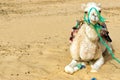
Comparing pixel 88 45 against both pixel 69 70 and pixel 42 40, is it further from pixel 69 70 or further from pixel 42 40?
pixel 42 40

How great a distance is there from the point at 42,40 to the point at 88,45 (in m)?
3.14

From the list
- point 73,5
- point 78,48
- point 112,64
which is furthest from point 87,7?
point 73,5

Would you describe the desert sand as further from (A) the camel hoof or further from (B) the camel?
(B) the camel

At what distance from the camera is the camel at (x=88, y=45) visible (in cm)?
629

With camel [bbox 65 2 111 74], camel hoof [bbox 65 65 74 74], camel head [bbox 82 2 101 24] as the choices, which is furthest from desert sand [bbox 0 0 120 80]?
camel head [bbox 82 2 101 24]

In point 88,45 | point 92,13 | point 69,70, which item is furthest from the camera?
point 69,70

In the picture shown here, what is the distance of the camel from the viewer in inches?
248

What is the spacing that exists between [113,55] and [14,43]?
2.81 m

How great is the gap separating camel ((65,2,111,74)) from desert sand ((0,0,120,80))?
17 cm

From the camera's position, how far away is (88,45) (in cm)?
648

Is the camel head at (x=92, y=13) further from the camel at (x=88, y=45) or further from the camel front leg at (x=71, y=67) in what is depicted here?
the camel front leg at (x=71, y=67)

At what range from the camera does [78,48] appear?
6.69 meters

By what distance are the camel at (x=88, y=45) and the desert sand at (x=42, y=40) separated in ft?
0.55

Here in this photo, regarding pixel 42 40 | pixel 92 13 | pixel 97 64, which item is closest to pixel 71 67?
pixel 97 64
